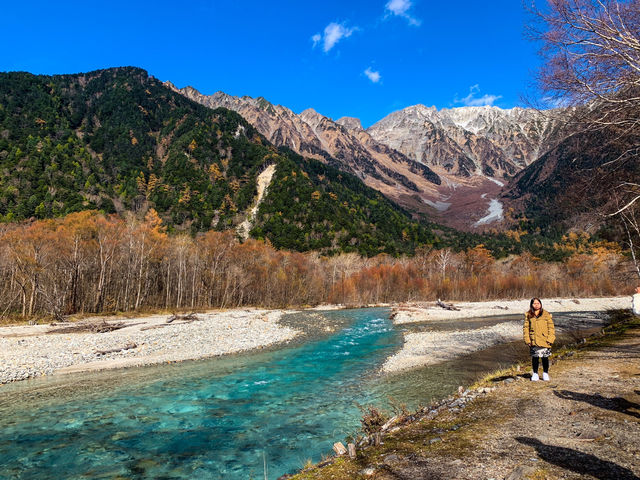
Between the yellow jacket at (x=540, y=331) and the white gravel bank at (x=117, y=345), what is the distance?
880 inches

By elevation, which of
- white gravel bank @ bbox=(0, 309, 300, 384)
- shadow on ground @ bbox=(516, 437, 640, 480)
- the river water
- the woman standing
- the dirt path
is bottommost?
white gravel bank @ bbox=(0, 309, 300, 384)

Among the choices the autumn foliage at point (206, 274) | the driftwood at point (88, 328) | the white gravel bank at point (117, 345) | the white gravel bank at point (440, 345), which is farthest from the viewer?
the autumn foliage at point (206, 274)

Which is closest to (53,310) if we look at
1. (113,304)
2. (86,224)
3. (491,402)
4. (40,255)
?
(40,255)

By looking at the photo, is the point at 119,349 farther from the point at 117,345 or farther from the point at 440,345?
the point at 440,345

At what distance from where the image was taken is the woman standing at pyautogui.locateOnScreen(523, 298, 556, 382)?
10.8 m

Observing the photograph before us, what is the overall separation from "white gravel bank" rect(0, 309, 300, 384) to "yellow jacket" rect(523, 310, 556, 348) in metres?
22.3

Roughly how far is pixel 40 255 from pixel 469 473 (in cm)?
5832

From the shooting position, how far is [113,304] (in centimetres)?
5678

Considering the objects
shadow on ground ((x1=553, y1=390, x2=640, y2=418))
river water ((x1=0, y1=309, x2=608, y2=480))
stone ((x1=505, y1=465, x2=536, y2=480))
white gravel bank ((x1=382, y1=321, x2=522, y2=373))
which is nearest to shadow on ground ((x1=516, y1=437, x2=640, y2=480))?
stone ((x1=505, y1=465, x2=536, y2=480))

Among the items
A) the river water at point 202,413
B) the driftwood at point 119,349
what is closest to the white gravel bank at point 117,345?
the driftwood at point 119,349

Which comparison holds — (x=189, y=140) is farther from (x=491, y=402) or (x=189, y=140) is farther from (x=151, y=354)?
(x=491, y=402)

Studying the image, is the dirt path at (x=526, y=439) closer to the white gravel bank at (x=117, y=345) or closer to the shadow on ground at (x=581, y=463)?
the shadow on ground at (x=581, y=463)

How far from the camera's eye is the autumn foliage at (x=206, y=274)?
157 feet

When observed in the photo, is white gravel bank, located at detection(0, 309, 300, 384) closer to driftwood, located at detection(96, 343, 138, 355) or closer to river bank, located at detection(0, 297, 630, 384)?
river bank, located at detection(0, 297, 630, 384)
